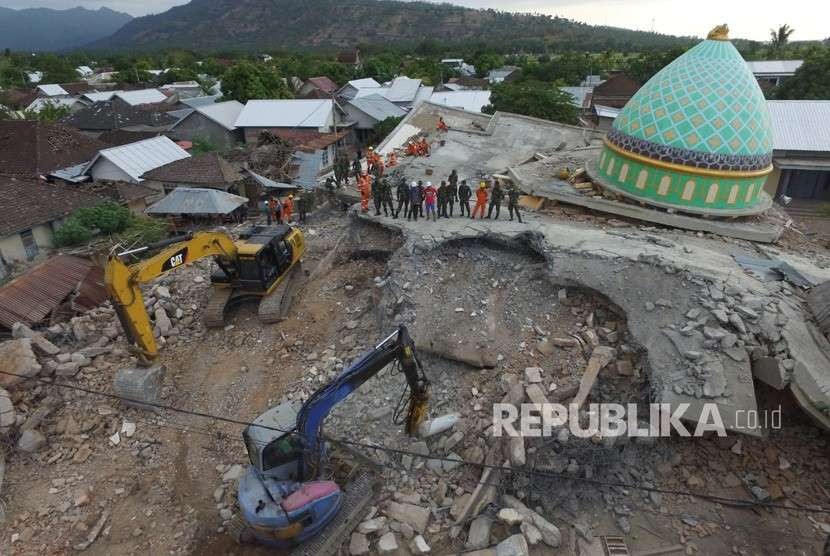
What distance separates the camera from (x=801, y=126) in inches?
966

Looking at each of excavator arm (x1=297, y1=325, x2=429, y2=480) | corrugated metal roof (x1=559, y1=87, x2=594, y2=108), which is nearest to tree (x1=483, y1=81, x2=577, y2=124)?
corrugated metal roof (x1=559, y1=87, x2=594, y2=108)

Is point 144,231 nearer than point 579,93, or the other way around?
point 144,231

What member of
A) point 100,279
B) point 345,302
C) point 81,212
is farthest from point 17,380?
point 81,212

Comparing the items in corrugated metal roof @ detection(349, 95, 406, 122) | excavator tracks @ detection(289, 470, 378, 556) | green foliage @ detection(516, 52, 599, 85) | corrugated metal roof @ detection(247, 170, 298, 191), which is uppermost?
green foliage @ detection(516, 52, 599, 85)

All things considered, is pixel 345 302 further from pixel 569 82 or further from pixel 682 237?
pixel 569 82

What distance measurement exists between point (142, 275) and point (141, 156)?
21591 millimetres

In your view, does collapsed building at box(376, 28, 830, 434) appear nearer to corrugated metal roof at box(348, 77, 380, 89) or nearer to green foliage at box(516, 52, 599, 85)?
corrugated metal roof at box(348, 77, 380, 89)

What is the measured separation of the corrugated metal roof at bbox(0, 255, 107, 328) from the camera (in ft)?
45.0

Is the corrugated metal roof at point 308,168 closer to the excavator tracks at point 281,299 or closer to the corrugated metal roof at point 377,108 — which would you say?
the corrugated metal roof at point 377,108

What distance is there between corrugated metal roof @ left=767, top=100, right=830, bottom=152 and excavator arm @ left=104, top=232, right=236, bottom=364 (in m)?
24.6

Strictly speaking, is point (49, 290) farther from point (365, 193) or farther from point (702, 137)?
point (702, 137)

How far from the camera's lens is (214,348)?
12.7 meters

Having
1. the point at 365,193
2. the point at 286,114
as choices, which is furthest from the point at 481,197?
the point at 286,114

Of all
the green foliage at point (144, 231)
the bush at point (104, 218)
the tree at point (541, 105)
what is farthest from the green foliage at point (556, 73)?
the bush at point (104, 218)
